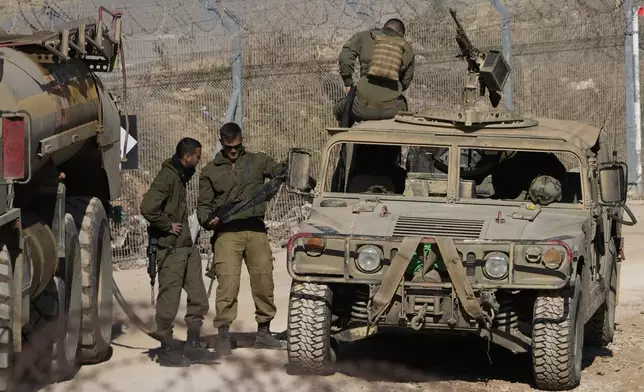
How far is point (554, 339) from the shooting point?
8320 millimetres

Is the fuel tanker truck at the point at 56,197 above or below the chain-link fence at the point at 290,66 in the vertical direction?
below

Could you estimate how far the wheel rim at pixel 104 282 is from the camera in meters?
10.0

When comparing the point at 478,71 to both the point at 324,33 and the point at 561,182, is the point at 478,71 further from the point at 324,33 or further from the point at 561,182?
the point at 324,33

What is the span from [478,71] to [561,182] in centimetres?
172

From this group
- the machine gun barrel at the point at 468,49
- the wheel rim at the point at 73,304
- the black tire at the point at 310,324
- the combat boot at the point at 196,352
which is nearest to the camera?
the black tire at the point at 310,324

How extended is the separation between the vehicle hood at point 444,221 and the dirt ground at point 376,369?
1.00m

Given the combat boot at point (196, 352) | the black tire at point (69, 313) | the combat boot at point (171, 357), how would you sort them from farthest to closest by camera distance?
the combat boot at point (196, 352)
the combat boot at point (171, 357)
the black tire at point (69, 313)

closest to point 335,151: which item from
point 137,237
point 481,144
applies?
point 481,144

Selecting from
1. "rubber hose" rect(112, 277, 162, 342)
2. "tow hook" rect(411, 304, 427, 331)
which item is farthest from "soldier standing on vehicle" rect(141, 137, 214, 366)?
"tow hook" rect(411, 304, 427, 331)

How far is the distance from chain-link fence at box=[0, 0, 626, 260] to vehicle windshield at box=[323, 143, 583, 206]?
372 centimetres

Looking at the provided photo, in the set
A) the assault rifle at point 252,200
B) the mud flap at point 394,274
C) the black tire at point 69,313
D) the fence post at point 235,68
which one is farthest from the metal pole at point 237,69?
the mud flap at point 394,274

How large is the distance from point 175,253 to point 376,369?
179cm

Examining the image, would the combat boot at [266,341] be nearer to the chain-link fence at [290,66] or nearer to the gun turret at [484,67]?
the gun turret at [484,67]

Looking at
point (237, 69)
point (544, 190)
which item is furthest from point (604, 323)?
point (237, 69)
